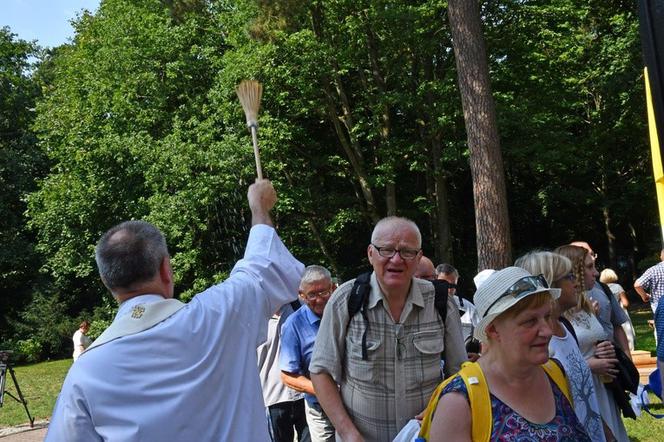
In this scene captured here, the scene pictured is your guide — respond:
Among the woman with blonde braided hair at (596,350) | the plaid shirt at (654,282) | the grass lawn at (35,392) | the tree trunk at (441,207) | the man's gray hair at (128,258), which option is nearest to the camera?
the man's gray hair at (128,258)

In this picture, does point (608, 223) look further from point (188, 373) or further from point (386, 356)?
point (188, 373)

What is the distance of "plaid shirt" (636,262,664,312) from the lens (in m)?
9.98

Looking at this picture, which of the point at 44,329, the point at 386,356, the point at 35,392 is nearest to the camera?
the point at 386,356

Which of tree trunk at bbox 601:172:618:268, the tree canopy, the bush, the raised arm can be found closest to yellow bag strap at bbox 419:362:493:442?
the raised arm

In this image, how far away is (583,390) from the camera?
12.9 feet

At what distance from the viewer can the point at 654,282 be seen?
10.1m

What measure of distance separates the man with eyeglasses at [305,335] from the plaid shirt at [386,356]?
1.46 metres

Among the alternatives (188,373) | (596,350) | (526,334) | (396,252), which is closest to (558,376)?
(526,334)

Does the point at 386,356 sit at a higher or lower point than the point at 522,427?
higher

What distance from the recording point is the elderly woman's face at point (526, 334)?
2912 mm

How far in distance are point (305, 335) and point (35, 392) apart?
15.3 metres

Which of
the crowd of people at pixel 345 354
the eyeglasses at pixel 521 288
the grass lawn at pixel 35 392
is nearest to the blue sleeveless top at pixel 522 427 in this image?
the crowd of people at pixel 345 354

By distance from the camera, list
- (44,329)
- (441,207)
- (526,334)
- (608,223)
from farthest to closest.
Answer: (608,223) < (44,329) < (441,207) < (526,334)

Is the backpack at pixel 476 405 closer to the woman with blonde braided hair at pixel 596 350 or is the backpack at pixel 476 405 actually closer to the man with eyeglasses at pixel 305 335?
the woman with blonde braided hair at pixel 596 350
